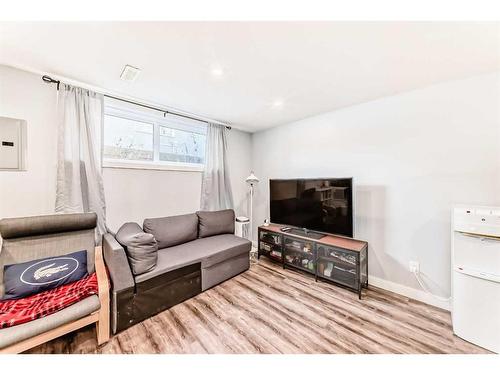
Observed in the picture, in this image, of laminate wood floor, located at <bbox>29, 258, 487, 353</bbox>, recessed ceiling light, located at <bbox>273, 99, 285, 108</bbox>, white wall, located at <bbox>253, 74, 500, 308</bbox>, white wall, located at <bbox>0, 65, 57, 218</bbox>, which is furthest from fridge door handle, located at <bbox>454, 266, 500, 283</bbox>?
white wall, located at <bbox>0, 65, 57, 218</bbox>

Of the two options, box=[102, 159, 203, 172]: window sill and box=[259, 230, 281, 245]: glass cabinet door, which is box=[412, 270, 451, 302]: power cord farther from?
box=[102, 159, 203, 172]: window sill

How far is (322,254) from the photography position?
2465 millimetres

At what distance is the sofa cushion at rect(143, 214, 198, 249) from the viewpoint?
2414 mm

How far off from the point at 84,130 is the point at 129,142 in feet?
1.67

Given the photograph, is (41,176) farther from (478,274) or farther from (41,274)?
(478,274)

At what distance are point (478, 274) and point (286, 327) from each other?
1.60 m

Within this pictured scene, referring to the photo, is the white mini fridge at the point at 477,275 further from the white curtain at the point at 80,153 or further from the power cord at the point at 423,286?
the white curtain at the point at 80,153

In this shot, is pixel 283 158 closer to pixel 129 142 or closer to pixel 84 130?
pixel 129 142

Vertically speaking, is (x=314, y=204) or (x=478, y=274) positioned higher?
(x=314, y=204)

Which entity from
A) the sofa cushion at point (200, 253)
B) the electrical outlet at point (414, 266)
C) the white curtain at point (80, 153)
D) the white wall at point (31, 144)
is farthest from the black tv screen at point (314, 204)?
the white wall at point (31, 144)

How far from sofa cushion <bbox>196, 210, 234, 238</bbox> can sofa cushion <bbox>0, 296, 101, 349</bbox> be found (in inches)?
58.1

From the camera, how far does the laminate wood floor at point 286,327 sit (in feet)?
4.88

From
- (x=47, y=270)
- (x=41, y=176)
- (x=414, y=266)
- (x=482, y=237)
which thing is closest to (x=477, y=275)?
(x=482, y=237)

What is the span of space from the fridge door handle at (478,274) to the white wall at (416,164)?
44cm
